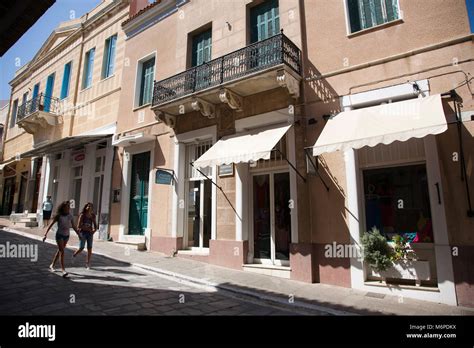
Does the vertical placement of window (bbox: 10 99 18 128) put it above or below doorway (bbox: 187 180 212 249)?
above

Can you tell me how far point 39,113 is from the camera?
1769 centimetres

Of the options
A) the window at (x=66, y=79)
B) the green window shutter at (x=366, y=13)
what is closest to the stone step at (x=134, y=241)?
the green window shutter at (x=366, y=13)

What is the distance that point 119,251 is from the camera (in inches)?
403

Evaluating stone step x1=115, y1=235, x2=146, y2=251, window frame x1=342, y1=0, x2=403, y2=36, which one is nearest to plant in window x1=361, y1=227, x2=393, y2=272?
window frame x1=342, y1=0, x2=403, y2=36

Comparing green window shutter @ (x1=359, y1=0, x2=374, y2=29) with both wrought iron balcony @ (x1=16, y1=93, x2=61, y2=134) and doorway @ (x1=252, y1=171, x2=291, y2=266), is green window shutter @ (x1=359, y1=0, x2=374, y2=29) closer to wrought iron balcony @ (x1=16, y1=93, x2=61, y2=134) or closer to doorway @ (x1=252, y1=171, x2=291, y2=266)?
doorway @ (x1=252, y1=171, x2=291, y2=266)

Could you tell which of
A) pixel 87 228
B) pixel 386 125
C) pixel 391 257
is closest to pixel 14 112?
pixel 87 228

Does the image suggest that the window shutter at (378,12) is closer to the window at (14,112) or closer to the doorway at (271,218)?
the doorway at (271,218)

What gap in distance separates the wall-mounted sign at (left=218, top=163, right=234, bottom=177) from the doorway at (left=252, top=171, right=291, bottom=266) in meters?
0.71

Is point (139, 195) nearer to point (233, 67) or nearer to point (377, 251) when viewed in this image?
point (233, 67)

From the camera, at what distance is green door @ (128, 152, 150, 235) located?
1157 centimetres

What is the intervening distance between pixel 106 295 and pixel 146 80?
975 cm
